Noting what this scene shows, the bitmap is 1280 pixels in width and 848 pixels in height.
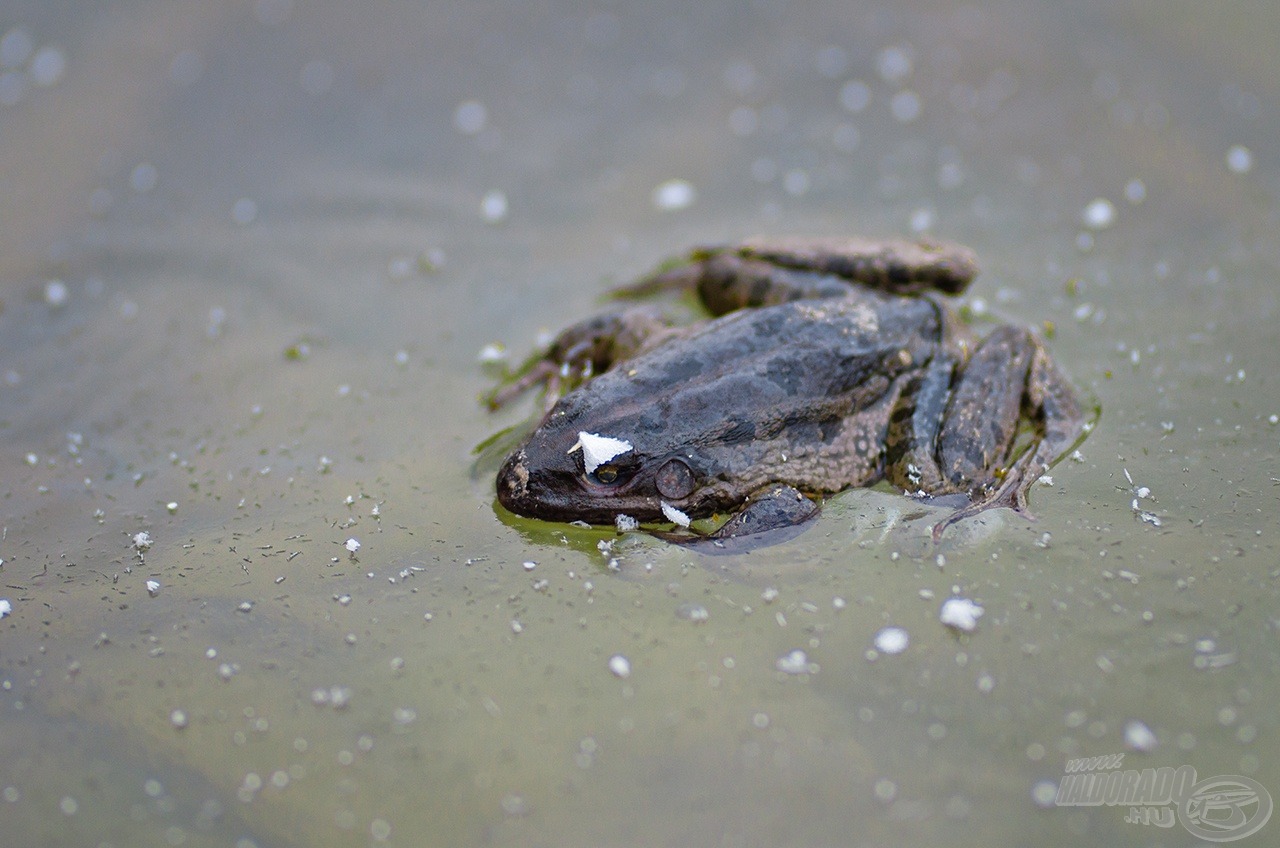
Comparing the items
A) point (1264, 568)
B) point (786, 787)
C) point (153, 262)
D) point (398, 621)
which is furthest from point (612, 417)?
point (153, 262)

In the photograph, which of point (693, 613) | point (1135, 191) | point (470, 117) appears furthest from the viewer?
point (470, 117)

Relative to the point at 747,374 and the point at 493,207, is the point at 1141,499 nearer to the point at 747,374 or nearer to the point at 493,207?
the point at 747,374

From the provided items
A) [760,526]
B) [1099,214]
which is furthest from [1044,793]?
[1099,214]

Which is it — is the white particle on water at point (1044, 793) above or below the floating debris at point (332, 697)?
above

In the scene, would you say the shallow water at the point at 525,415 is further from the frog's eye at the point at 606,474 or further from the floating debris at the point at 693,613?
the frog's eye at the point at 606,474

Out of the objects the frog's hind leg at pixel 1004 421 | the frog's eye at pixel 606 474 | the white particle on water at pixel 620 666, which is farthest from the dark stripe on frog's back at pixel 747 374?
the white particle on water at pixel 620 666

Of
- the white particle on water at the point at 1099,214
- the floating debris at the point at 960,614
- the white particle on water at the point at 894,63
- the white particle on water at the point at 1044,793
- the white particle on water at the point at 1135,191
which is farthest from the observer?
the white particle on water at the point at 894,63

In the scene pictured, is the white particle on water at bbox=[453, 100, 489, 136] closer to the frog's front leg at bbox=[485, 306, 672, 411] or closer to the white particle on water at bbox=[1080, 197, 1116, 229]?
the frog's front leg at bbox=[485, 306, 672, 411]
